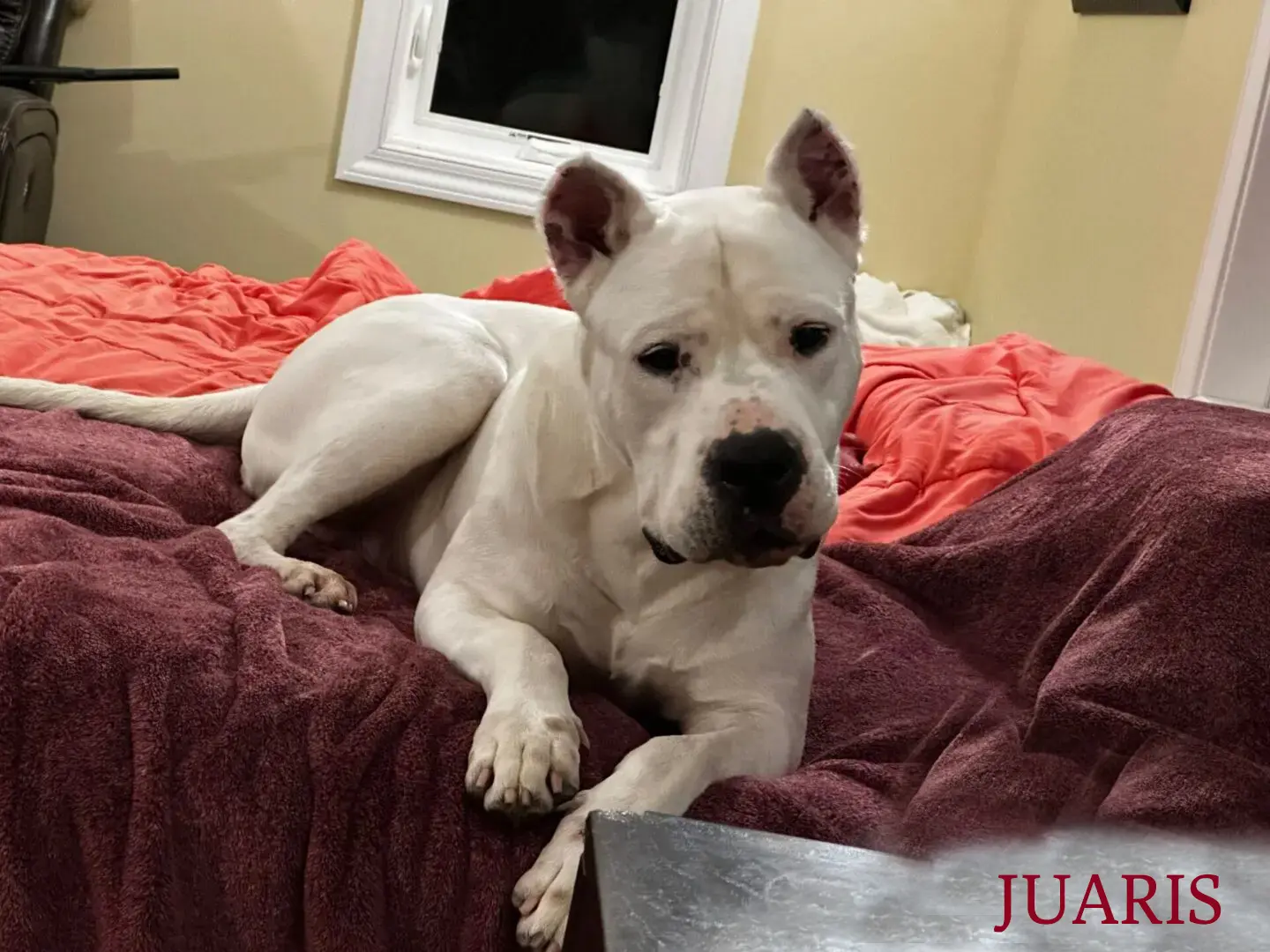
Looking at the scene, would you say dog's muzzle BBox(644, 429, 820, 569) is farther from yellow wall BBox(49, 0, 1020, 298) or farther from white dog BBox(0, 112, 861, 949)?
yellow wall BBox(49, 0, 1020, 298)

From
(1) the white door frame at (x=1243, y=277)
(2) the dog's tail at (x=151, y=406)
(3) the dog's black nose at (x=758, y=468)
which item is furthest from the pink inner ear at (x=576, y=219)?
(1) the white door frame at (x=1243, y=277)

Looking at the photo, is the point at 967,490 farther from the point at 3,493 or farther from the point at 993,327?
the point at 993,327

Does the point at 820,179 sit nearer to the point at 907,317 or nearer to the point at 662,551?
the point at 662,551

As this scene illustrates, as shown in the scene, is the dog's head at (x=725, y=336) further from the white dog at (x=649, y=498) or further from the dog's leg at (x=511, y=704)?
the dog's leg at (x=511, y=704)

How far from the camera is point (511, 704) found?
116 cm

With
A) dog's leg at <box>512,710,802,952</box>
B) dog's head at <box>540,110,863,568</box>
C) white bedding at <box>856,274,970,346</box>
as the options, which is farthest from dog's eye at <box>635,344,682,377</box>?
white bedding at <box>856,274,970,346</box>

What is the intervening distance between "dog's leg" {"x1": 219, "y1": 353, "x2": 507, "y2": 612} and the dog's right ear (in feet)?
1.31

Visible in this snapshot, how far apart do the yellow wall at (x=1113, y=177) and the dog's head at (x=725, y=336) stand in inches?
65.0

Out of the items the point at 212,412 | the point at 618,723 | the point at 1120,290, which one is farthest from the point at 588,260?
the point at 1120,290

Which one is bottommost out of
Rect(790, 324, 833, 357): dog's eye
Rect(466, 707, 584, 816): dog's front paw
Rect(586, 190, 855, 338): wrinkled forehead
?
Rect(466, 707, 584, 816): dog's front paw

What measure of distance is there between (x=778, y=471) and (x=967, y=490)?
1.09 metres

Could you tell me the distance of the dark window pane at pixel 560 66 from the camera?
4.77 m

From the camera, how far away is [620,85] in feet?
15.9

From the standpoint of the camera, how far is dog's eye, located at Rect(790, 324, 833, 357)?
127 cm
